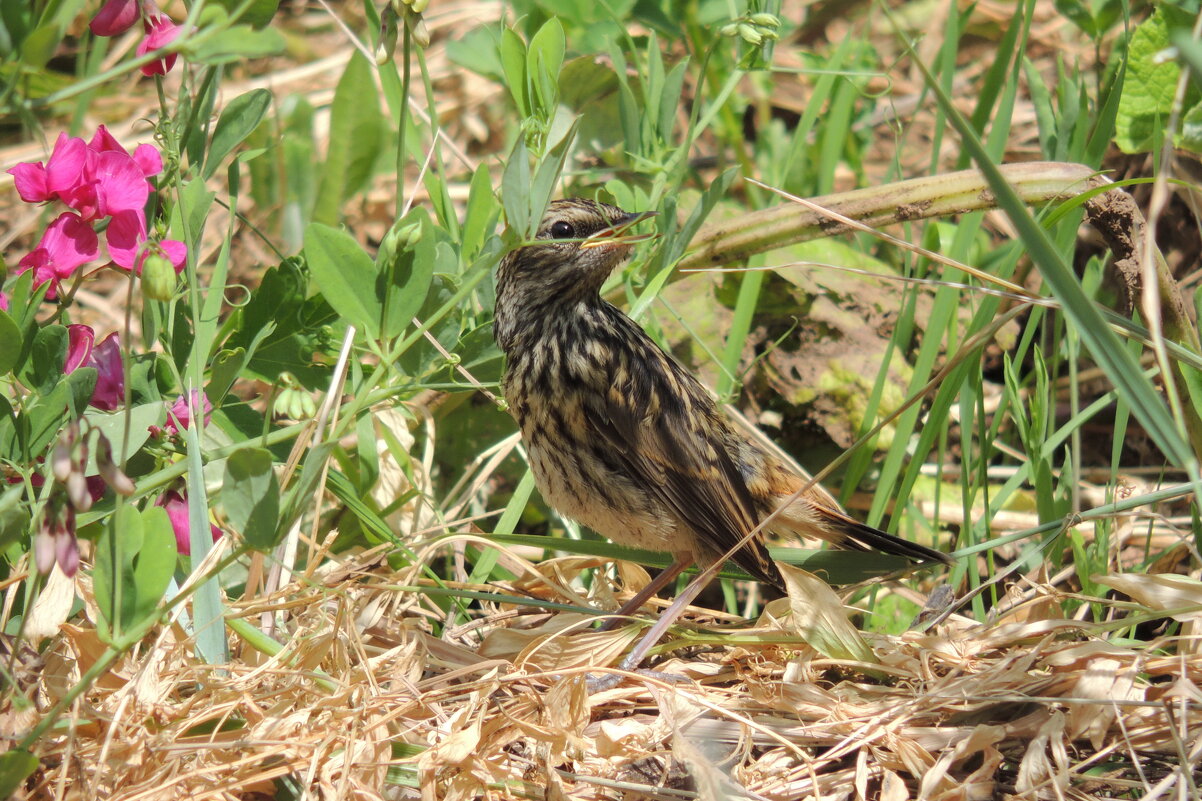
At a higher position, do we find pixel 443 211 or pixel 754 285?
pixel 443 211

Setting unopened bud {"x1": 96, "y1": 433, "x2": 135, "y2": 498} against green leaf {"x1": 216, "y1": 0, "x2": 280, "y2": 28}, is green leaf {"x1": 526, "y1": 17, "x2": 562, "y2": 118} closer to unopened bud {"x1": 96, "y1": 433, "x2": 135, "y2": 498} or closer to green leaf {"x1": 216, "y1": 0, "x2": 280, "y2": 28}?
green leaf {"x1": 216, "y1": 0, "x2": 280, "y2": 28}

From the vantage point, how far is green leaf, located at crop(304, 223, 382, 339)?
2797 millimetres

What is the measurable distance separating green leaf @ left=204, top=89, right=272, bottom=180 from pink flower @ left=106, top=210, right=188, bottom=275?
0.35m

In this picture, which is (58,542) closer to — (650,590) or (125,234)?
(125,234)

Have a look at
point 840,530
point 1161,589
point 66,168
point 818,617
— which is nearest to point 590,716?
point 818,617

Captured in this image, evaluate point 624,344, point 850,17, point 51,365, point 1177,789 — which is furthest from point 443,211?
point 850,17

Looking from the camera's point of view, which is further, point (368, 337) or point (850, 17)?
point (850, 17)

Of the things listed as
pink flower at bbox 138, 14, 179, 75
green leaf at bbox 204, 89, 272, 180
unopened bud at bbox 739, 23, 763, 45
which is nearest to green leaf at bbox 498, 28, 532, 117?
unopened bud at bbox 739, 23, 763, 45

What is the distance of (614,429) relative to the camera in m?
3.61

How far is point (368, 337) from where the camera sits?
2773 mm

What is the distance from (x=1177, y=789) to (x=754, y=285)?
2324mm

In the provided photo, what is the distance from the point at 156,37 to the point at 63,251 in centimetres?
61

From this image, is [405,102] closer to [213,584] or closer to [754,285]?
[213,584]

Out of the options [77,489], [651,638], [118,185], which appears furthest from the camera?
[651,638]
